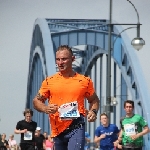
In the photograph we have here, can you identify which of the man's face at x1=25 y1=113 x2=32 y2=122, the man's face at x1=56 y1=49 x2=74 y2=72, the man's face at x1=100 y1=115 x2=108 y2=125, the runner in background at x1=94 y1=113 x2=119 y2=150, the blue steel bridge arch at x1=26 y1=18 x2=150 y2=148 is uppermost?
the blue steel bridge arch at x1=26 y1=18 x2=150 y2=148

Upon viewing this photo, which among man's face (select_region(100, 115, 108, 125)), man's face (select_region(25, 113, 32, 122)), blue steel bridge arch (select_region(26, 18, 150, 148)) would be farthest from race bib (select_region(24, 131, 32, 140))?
blue steel bridge arch (select_region(26, 18, 150, 148))

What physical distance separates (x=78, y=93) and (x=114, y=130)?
790cm

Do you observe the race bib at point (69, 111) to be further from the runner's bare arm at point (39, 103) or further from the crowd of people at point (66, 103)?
the runner's bare arm at point (39, 103)

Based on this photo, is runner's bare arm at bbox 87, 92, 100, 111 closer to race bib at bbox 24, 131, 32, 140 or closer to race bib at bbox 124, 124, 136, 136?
race bib at bbox 124, 124, 136, 136

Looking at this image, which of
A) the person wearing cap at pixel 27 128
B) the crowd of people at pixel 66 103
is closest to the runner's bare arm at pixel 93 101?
the crowd of people at pixel 66 103

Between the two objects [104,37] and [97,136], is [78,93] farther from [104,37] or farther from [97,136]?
[104,37]

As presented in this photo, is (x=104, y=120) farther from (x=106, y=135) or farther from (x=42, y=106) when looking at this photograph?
(x=42, y=106)

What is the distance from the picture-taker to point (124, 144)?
15688 mm

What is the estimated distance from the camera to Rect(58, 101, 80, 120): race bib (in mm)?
9805

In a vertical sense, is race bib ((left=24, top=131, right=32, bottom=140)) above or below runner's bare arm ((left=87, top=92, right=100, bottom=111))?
below

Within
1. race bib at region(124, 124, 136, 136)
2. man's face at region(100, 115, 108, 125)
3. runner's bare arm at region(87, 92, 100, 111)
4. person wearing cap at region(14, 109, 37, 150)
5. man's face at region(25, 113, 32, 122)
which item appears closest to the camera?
runner's bare arm at region(87, 92, 100, 111)

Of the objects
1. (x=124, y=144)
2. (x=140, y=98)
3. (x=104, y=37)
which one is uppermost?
(x=104, y=37)

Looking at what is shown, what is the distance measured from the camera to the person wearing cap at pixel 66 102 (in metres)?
9.86

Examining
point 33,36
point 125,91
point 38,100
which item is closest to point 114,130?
point 38,100
